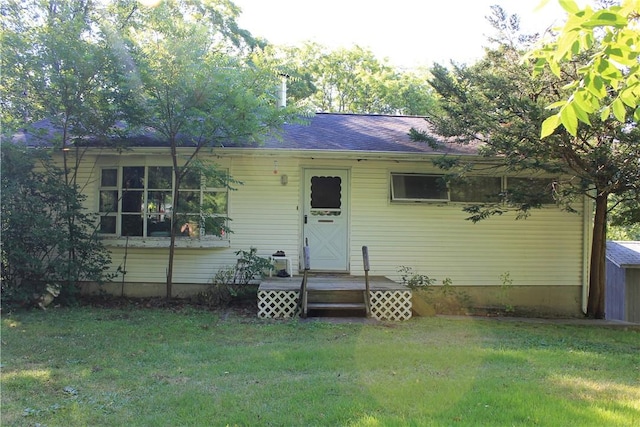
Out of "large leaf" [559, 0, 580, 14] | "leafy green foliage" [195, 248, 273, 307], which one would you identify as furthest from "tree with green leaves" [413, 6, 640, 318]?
"large leaf" [559, 0, 580, 14]

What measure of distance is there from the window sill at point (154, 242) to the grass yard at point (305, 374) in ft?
6.86

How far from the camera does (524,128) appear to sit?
722 cm

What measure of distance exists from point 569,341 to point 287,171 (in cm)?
569

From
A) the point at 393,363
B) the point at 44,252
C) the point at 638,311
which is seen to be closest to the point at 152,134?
the point at 44,252

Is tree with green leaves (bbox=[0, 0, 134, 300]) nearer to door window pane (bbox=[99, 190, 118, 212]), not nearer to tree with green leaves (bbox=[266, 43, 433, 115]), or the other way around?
door window pane (bbox=[99, 190, 118, 212])

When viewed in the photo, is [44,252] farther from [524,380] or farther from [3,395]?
[524,380]

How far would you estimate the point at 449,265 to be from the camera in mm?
9586

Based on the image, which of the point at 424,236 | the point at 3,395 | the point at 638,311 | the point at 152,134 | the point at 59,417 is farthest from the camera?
the point at 638,311

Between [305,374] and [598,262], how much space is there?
718 cm

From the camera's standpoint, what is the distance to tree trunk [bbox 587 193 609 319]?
879 centimetres

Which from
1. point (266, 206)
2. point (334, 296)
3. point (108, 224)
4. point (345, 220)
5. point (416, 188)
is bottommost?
point (334, 296)

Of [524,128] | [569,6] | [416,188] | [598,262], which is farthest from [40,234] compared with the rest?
[598,262]

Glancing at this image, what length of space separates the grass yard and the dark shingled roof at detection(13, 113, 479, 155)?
3.43m

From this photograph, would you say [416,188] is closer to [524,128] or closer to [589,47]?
[524,128]
